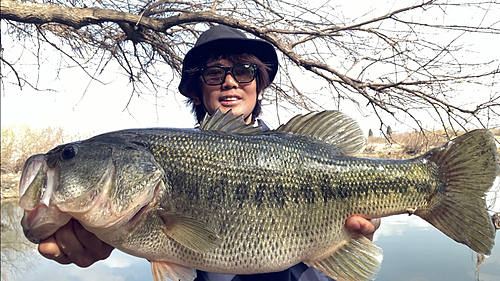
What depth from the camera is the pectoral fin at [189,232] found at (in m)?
1.61

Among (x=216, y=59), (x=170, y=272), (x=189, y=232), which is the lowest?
(x=170, y=272)

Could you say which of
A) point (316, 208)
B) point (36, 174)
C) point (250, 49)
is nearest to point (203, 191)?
point (316, 208)

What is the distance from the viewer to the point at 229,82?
272 centimetres

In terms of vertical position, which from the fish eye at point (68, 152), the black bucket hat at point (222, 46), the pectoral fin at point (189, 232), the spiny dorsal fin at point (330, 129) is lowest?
the pectoral fin at point (189, 232)

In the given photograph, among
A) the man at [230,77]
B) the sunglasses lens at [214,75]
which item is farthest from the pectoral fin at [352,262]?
the sunglasses lens at [214,75]

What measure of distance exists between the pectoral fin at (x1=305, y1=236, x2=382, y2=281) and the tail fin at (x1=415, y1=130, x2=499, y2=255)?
0.37 metres

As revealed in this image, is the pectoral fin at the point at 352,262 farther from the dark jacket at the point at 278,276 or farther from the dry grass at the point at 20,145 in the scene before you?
the dry grass at the point at 20,145

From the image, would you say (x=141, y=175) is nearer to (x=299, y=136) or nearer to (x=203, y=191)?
(x=203, y=191)

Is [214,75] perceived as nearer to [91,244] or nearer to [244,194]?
[244,194]

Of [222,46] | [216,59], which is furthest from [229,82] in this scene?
[222,46]

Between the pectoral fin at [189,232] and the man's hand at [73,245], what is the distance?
1.72 ft

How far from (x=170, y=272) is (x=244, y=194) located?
57cm

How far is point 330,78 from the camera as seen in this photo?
4438mm

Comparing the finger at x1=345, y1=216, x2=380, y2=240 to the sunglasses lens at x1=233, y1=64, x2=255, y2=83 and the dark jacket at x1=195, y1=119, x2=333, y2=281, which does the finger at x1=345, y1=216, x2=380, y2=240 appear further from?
the sunglasses lens at x1=233, y1=64, x2=255, y2=83
